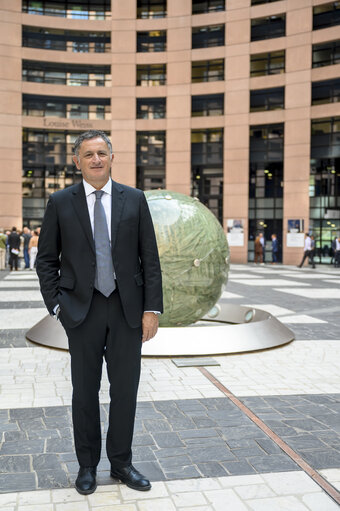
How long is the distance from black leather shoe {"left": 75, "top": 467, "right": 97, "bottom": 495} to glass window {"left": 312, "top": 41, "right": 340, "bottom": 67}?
32.8 meters

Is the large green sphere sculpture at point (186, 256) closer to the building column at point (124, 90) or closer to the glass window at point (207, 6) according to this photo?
the building column at point (124, 90)

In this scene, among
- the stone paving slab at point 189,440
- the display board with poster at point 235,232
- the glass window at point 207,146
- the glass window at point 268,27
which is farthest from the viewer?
the glass window at point 207,146

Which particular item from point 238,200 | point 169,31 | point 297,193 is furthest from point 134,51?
point 297,193

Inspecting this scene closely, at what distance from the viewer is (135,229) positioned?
11.5ft

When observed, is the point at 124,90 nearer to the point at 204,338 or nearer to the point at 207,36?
the point at 207,36

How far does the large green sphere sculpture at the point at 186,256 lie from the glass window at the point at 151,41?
29.9 m

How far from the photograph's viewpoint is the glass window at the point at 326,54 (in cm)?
3177

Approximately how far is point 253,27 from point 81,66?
→ 37.6 feet

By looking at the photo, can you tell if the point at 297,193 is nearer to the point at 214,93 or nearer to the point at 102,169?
the point at 214,93

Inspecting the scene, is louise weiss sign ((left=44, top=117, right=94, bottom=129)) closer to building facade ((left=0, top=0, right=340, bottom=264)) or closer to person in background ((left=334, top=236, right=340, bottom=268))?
building facade ((left=0, top=0, right=340, bottom=264))

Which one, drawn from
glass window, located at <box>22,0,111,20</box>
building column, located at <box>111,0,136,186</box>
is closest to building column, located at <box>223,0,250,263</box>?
building column, located at <box>111,0,136,186</box>

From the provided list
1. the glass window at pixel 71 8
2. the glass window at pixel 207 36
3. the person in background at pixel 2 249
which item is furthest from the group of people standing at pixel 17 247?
the glass window at pixel 71 8

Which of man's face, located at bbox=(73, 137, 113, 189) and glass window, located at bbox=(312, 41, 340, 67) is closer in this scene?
man's face, located at bbox=(73, 137, 113, 189)

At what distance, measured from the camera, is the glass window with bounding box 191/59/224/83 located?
34.2 meters
